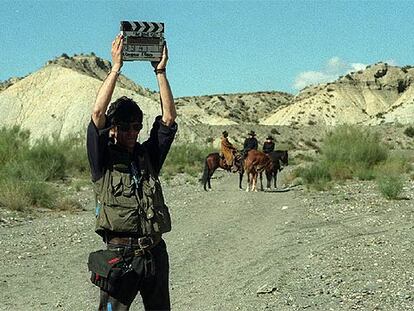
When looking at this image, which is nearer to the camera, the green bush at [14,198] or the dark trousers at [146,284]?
the dark trousers at [146,284]

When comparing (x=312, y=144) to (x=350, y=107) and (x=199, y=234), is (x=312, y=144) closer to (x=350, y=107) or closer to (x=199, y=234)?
Answer: (x=350, y=107)

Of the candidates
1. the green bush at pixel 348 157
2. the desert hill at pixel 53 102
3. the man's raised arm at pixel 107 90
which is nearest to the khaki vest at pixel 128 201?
the man's raised arm at pixel 107 90

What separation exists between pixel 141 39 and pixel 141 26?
→ 0.11 metres

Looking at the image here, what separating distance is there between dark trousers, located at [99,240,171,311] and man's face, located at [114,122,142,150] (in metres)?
0.79

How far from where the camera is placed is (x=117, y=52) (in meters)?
5.94

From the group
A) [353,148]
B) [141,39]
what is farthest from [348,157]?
[141,39]

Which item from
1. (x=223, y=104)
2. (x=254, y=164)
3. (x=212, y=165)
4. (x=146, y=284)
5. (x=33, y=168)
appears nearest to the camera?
(x=146, y=284)

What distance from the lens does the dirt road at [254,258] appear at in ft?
34.1

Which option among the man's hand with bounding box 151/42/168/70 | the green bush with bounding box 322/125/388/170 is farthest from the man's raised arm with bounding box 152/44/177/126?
the green bush with bounding box 322/125/388/170

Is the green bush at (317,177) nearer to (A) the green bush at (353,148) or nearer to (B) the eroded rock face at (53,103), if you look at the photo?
(A) the green bush at (353,148)

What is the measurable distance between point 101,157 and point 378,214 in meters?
15.5

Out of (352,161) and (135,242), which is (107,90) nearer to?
(135,242)

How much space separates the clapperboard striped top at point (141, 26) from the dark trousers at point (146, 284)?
162cm

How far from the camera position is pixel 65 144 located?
134 feet
